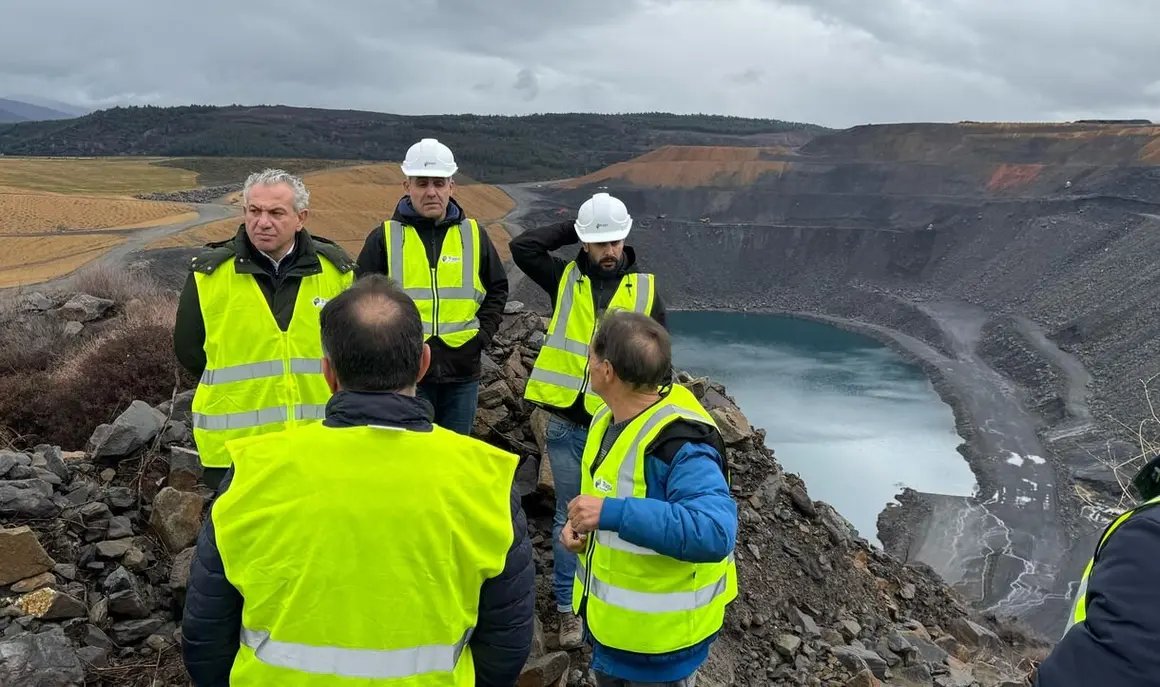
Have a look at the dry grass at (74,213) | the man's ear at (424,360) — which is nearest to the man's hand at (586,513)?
the man's ear at (424,360)

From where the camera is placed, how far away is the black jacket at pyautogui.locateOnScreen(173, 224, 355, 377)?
2.67 metres

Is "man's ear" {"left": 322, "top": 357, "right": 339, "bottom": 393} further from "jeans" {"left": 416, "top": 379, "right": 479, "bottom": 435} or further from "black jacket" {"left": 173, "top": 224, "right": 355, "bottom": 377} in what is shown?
"jeans" {"left": 416, "top": 379, "right": 479, "bottom": 435}

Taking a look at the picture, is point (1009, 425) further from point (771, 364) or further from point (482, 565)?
point (482, 565)

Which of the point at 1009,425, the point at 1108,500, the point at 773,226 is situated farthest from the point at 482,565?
the point at 773,226

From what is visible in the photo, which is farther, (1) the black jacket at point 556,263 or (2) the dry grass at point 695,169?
(2) the dry grass at point 695,169

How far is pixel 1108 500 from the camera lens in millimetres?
16594

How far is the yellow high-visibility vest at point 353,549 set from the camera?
1.40m

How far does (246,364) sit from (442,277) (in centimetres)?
104

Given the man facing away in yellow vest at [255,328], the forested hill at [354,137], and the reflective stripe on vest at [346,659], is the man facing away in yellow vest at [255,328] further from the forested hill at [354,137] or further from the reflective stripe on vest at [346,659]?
the forested hill at [354,137]

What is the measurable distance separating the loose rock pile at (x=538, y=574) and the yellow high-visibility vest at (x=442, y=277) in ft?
3.92

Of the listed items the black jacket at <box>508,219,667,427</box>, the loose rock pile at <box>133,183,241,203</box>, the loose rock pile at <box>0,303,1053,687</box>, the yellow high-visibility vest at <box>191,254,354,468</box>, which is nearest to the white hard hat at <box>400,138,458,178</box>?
the black jacket at <box>508,219,667,427</box>

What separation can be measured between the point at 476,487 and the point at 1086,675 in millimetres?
1126

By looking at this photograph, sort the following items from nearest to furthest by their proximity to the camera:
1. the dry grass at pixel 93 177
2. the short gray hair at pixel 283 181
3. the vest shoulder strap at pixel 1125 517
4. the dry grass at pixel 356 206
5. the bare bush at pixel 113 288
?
1. the vest shoulder strap at pixel 1125 517
2. the short gray hair at pixel 283 181
3. the bare bush at pixel 113 288
4. the dry grass at pixel 356 206
5. the dry grass at pixel 93 177

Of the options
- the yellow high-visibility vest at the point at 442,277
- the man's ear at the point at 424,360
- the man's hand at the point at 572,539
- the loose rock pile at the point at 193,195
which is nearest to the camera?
the man's ear at the point at 424,360
